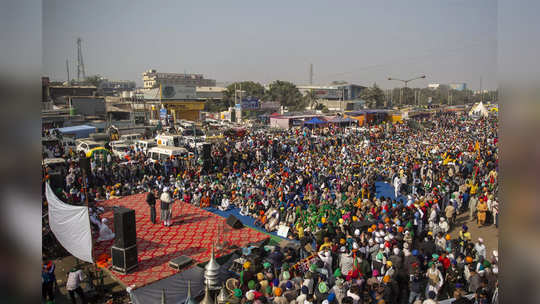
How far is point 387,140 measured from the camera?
16.4 m

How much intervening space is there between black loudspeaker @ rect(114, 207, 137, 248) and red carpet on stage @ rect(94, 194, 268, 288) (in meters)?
0.45

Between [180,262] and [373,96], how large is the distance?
35222 mm

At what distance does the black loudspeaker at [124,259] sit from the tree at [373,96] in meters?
34.3

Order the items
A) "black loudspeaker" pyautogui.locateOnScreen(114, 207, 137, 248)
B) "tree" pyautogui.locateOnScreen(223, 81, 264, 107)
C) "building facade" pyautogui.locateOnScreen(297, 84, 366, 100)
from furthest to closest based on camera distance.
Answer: "building facade" pyautogui.locateOnScreen(297, 84, 366, 100) → "tree" pyautogui.locateOnScreen(223, 81, 264, 107) → "black loudspeaker" pyautogui.locateOnScreen(114, 207, 137, 248)

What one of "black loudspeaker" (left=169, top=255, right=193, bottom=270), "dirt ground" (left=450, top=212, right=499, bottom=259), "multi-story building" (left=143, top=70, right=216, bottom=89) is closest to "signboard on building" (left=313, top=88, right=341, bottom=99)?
"multi-story building" (left=143, top=70, right=216, bottom=89)

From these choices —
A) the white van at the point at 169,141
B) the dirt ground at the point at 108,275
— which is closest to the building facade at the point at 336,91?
the white van at the point at 169,141

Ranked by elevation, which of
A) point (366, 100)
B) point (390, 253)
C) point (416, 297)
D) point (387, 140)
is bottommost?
point (416, 297)

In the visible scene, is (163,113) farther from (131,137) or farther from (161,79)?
(131,137)

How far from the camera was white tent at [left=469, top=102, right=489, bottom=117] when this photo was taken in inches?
678

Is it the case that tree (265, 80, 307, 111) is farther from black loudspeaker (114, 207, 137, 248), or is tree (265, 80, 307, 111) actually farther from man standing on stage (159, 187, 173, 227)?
black loudspeaker (114, 207, 137, 248)
